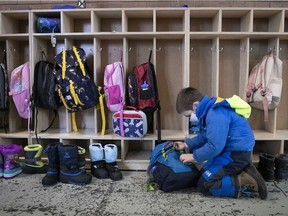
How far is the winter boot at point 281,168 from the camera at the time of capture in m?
2.47

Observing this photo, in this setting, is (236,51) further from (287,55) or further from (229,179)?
(229,179)

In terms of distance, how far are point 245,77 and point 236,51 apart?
1.15 feet

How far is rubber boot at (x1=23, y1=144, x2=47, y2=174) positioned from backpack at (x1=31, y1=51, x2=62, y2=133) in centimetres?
43

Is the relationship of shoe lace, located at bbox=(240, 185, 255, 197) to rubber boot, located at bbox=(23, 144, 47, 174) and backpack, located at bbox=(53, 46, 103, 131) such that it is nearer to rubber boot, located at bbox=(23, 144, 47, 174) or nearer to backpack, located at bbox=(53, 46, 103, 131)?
backpack, located at bbox=(53, 46, 103, 131)

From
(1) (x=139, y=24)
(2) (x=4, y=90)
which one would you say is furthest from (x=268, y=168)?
(2) (x=4, y=90)

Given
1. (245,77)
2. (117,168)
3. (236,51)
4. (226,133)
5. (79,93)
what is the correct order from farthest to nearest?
(236,51), (245,77), (79,93), (117,168), (226,133)

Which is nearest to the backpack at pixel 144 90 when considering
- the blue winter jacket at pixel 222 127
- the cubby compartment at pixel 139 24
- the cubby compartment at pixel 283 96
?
the cubby compartment at pixel 139 24

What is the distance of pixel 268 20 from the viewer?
3076 mm

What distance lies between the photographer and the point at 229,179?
6.93 feet

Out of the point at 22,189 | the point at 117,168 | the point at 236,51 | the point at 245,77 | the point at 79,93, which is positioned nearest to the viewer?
the point at 22,189

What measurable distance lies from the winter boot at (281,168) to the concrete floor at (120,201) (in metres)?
0.08

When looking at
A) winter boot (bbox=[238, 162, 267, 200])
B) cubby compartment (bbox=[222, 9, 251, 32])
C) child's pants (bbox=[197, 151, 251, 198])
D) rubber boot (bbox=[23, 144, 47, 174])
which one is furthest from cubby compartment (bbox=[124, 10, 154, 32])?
winter boot (bbox=[238, 162, 267, 200])

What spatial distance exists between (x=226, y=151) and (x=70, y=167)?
1240 mm

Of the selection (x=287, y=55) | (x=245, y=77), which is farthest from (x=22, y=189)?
(x=287, y=55)
